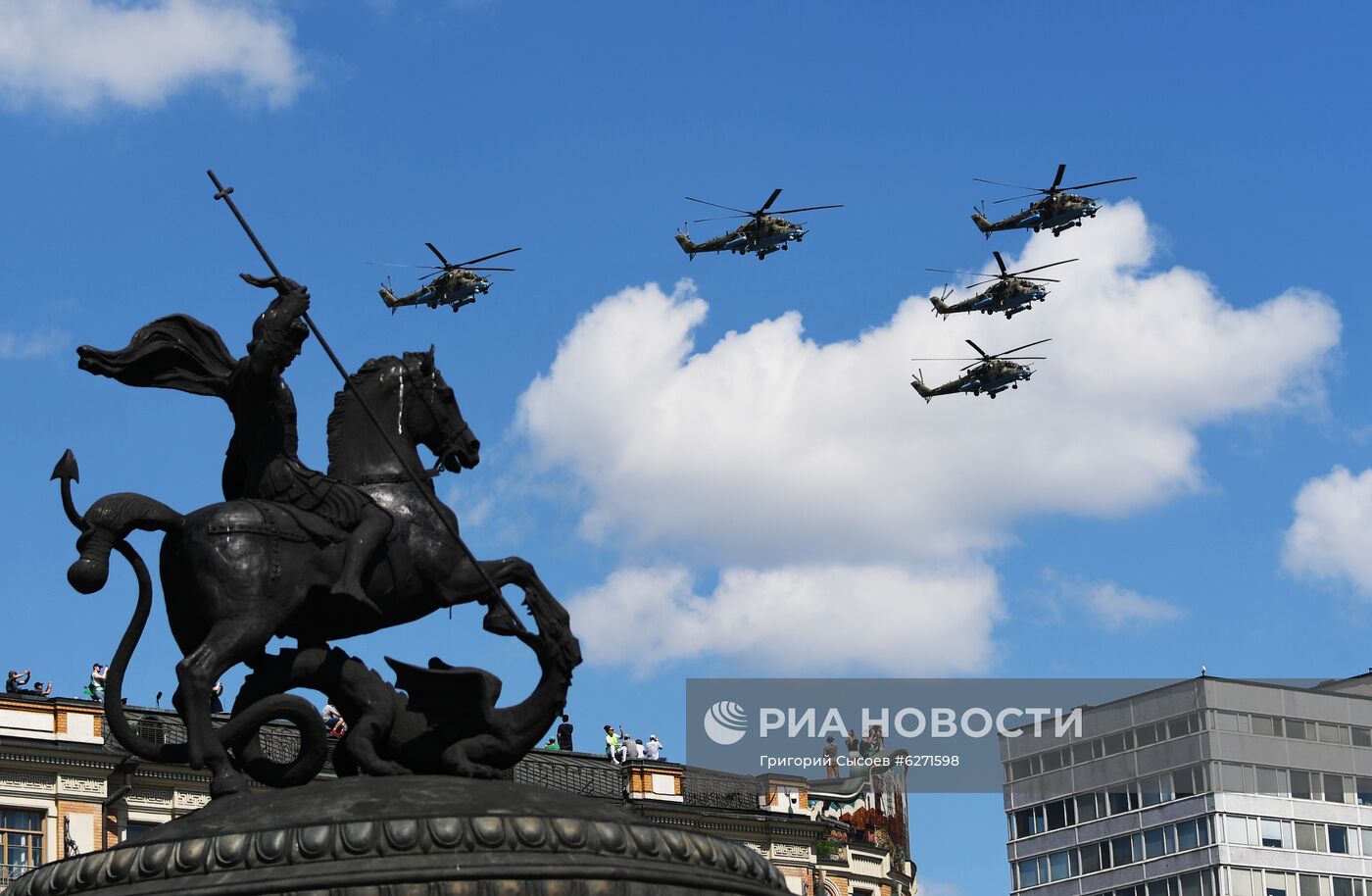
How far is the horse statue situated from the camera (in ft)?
42.2

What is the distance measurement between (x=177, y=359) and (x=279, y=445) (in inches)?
29.7

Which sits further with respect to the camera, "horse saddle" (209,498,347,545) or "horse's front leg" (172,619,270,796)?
"horse saddle" (209,498,347,545)

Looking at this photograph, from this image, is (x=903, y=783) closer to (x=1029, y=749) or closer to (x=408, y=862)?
(x=1029, y=749)

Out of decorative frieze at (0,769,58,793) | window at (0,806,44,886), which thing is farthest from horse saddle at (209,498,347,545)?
decorative frieze at (0,769,58,793)

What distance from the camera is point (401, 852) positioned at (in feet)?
37.0

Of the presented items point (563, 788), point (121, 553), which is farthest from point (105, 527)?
point (563, 788)

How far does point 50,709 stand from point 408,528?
51.5 meters

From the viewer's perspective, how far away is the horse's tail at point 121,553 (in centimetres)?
1284

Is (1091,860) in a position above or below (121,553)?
above

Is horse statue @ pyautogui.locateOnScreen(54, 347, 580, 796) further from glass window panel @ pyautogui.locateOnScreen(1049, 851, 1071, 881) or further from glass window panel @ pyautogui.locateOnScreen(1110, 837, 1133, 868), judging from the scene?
glass window panel @ pyautogui.locateOnScreen(1049, 851, 1071, 881)

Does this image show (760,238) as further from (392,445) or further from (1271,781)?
(392,445)

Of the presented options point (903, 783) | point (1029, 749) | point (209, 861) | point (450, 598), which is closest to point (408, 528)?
point (450, 598)

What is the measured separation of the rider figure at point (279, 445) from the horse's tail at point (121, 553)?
0.58 meters

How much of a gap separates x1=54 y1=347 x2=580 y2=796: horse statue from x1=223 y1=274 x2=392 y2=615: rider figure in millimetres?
111
